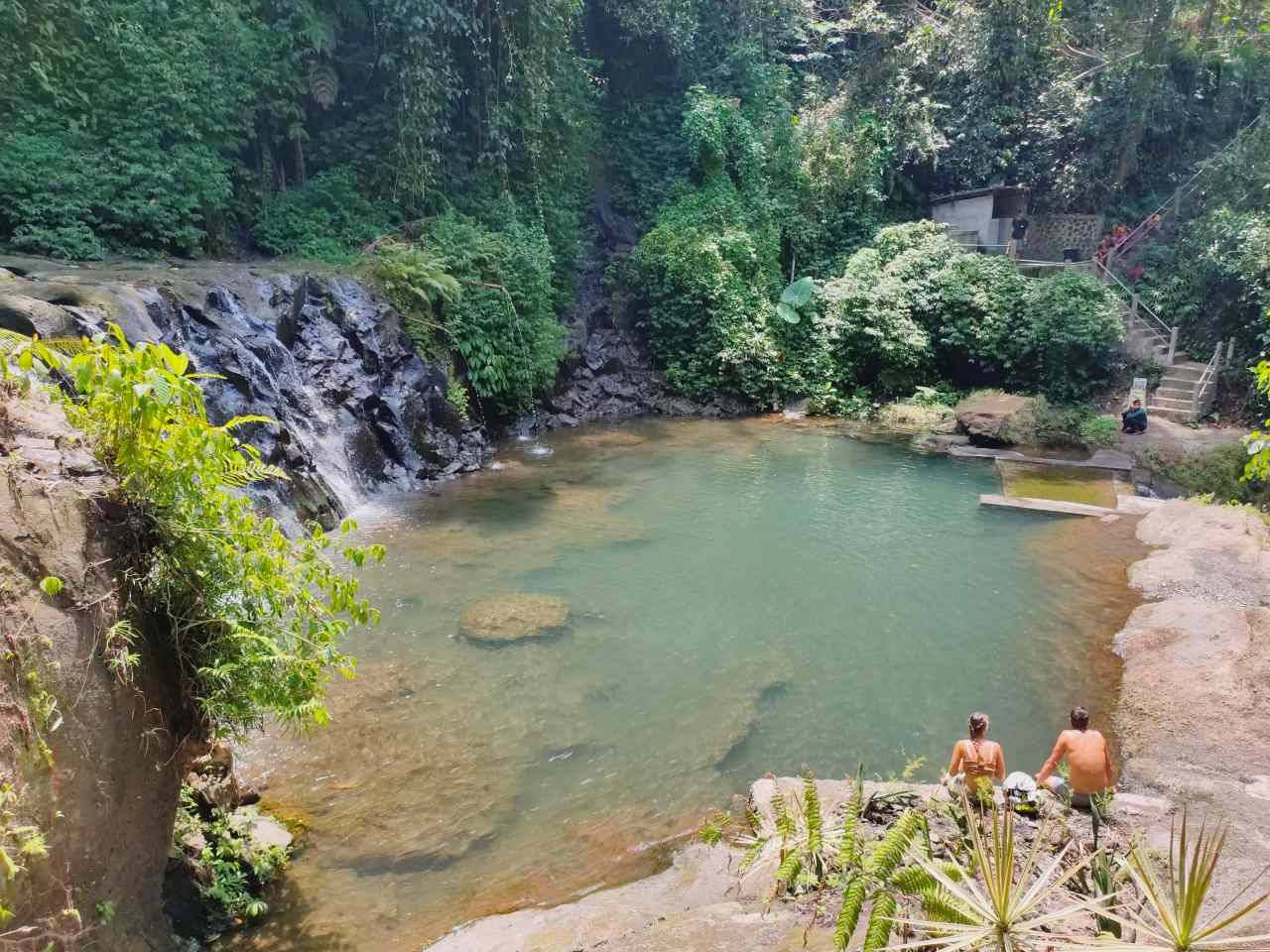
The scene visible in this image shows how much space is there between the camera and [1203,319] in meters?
19.2

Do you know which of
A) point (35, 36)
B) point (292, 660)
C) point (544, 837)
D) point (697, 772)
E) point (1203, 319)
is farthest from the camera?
point (1203, 319)

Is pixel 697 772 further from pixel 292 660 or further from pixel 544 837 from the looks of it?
pixel 292 660

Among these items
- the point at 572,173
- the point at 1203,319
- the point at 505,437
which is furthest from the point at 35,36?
the point at 1203,319

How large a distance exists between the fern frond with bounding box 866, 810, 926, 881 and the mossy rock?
522 centimetres

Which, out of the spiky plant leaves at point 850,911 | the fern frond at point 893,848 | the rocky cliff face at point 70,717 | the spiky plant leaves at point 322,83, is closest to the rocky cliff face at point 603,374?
the spiky plant leaves at point 322,83

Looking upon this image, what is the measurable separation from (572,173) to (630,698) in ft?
56.8

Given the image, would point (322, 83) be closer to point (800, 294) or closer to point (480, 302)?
point (480, 302)

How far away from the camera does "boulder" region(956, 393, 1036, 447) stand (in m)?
17.2

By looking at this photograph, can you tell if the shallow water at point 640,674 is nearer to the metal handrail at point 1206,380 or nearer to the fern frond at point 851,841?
the fern frond at point 851,841

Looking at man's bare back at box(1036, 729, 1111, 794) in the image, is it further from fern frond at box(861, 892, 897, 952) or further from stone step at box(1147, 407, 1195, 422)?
stone step at box(1147, 407, 1195, 422)

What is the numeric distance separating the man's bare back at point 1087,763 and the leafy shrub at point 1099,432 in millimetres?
12157

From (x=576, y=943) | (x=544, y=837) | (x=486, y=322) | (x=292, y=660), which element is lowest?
(x=544, y=837)

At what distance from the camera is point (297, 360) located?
1374 centimetres

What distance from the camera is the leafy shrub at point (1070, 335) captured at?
18484 mm
